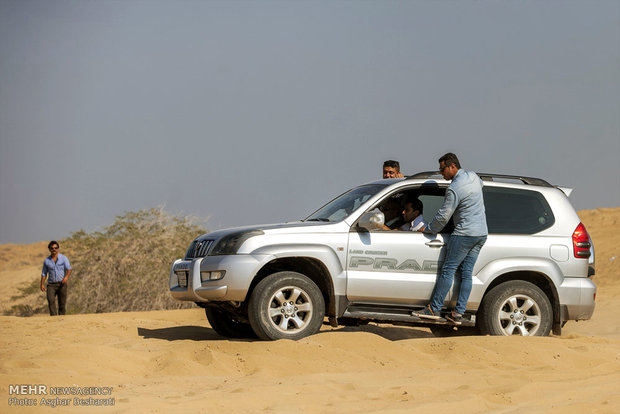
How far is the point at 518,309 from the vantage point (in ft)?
31.4

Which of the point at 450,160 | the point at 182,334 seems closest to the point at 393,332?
the point at 450,160

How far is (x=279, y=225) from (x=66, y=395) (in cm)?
349

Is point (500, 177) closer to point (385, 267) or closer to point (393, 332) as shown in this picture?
point (385, 267)

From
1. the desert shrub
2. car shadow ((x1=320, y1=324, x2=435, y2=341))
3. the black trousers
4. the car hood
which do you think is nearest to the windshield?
the car hood

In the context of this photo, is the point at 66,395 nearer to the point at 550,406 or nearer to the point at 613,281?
the point at 550,406

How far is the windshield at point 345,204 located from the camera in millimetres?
9570

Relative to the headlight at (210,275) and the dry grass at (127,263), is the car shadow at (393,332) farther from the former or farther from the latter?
the dry grass at (127,263)

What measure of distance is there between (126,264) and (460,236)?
13.1m

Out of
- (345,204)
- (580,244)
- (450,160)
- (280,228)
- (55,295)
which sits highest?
(450,160)

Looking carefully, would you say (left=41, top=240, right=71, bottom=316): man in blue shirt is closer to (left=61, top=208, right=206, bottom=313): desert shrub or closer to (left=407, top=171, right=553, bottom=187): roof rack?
(left=61, top=208, right=206, bottom=313): desert shrub

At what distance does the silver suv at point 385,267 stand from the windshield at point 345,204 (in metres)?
0.02

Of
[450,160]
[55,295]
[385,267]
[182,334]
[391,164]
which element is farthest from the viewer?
[55,295]

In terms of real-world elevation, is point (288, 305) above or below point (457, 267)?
below

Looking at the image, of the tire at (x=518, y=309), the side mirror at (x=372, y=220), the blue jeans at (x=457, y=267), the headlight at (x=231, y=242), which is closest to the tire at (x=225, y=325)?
the headlight at (x=231, y=242)
